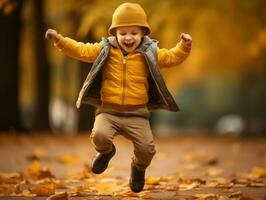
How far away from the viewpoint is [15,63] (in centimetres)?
1741

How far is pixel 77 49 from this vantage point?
6410 millimetres

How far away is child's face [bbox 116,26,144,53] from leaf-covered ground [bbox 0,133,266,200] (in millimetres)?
1335

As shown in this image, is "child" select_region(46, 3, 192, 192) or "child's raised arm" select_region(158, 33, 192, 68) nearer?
"child" select_region(46, 3, 192, 192)

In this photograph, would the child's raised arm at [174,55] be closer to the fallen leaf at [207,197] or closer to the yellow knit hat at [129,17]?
the yellow knit hat at [129,17]

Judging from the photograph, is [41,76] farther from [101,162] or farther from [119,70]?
[119,70]

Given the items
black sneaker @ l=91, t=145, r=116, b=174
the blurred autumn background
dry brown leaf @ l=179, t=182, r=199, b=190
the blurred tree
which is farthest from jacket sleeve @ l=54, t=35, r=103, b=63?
the blurred tree

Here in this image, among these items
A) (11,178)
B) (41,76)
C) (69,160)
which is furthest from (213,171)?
(41,76)

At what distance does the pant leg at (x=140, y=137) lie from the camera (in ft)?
21.0

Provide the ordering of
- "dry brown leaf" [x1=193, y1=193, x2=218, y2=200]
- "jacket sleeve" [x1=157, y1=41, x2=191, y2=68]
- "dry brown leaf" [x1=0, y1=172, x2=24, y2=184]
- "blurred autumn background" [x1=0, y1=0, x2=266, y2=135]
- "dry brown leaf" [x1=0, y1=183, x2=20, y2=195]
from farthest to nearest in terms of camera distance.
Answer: "blurred autumn background" [x1=0, y1=0, x2=266, y2=135] → "dry brown leaf" [x1=0, y1=172, x2=24, y2=184] → "dry brown leaf" [x1=0, y1=183, x2=20, y2=195] → "jacket sleeve" [x1=157, y1=41, x2=191, y2=68] → "dry brown leaf" [x1=193, y1=193, x2=218, y2=200]

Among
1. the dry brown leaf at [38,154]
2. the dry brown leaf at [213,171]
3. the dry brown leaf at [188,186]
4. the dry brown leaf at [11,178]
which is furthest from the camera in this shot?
the dry brown leaf at [38,154]

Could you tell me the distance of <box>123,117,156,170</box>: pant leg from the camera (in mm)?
6414

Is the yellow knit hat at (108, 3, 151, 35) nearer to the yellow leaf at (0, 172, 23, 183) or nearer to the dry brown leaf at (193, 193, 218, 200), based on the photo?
the dry brown leaf at (193, 193, 218, 200)

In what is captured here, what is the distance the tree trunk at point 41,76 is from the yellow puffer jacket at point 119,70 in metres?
13.7

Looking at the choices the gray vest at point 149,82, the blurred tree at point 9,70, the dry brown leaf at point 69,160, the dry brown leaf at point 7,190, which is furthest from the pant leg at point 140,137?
the blurred tree at point 9,70
